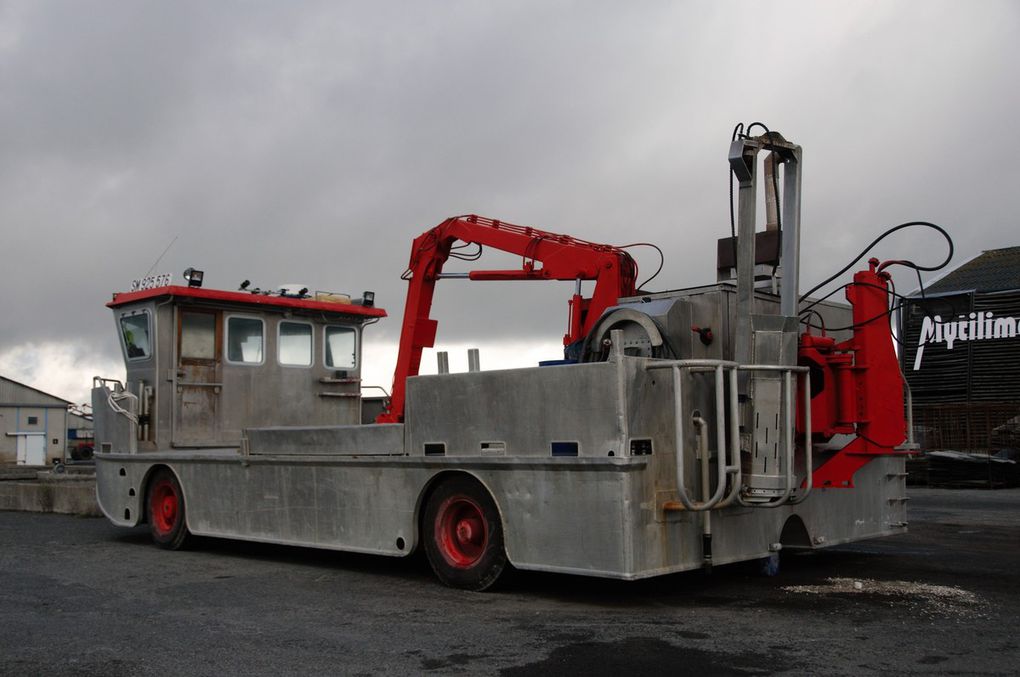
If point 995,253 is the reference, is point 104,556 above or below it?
below

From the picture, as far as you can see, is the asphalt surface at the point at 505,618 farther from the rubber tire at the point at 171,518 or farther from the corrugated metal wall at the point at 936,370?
the corrugated metal wall at the point at 936,370

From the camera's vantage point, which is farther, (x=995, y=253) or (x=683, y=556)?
(x=995, y=253)

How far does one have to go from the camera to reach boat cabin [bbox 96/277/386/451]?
12305mm

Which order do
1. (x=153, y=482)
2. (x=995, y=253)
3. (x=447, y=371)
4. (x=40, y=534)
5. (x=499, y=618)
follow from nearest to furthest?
1. (x=499, y=618)
2. (x=447, y=371)
3. (x=153, y=482)
4. (x=40, y=534)
5. (x=995, y=253)

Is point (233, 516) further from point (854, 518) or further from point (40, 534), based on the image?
point (854, 518)

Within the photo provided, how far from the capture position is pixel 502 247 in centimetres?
1106

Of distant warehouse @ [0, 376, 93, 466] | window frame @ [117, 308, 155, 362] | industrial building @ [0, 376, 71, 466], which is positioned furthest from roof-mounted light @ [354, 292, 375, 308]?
industrial building @ [0, 376, 71, 466]

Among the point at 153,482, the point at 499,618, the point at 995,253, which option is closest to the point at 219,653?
the point at 499,618

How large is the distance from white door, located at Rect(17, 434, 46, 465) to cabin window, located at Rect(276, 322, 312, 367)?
51.5 m

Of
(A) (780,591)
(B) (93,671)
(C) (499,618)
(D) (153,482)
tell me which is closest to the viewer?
(B) (93,671)

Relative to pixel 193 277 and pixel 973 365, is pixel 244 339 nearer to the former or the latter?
pixel 193 277

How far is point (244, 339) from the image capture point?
12.8 meters

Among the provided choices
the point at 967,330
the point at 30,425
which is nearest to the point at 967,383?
the point at 967,330

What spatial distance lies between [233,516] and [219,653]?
16.3 feet
